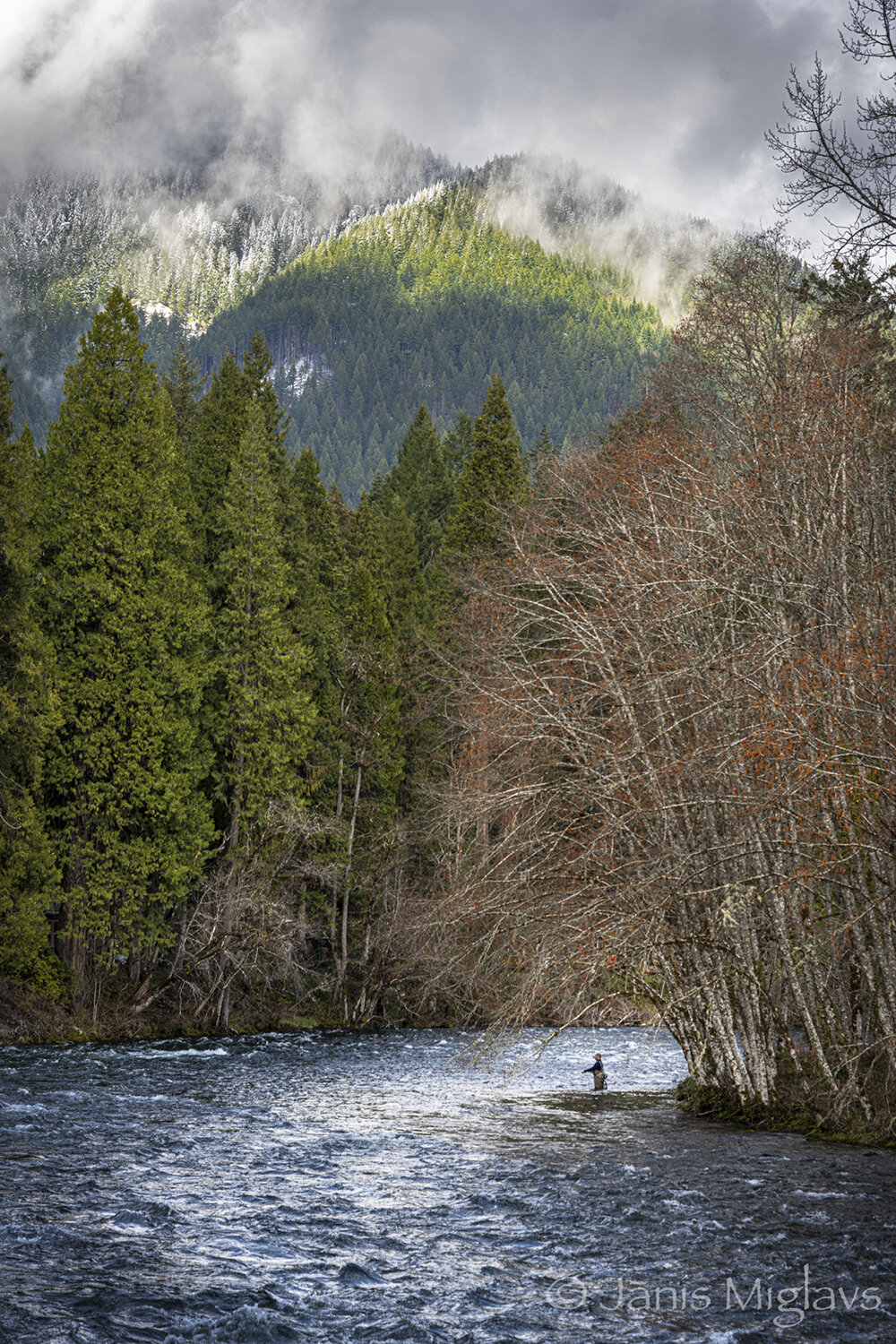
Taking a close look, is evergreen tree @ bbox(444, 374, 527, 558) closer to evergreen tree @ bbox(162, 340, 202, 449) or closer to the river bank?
evergreen tree @ bbox(162, 340, 202, 449)

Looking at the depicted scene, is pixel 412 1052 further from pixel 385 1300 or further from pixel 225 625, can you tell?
pixel 385 1300

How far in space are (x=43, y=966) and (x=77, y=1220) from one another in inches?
726

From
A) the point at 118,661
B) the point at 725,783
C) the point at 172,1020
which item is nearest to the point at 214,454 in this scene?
the point at 118,661

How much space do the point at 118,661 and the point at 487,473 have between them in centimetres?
2217

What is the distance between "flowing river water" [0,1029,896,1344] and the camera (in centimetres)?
730

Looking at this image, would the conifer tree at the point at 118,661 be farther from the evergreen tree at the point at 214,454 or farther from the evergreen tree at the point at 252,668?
the evergreen tree at the point at 214,454

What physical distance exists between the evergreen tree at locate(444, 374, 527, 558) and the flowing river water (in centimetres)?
3002

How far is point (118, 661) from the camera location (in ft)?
95.9

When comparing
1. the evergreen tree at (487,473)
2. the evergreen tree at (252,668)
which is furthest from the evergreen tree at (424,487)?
the evergreen tree at (252,668)

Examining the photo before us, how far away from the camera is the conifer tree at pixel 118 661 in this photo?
28.5m

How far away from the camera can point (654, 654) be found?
15.2 m

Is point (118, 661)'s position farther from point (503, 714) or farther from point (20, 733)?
point (503, 714)

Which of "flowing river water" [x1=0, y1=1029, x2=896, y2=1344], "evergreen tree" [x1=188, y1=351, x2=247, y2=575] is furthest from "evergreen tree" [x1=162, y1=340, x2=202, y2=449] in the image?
"flowing river water" [x1=0, y1=1029, x2=896, y2=1344]

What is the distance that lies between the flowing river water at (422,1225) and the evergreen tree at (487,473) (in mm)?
30024
